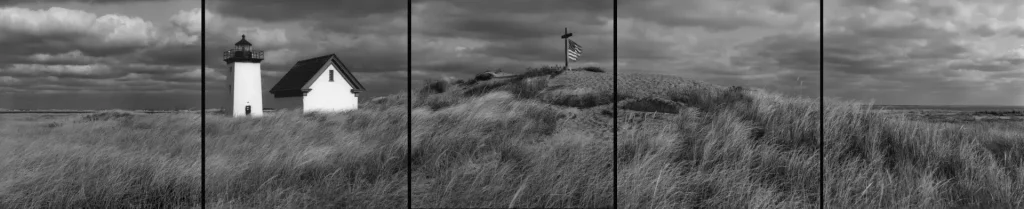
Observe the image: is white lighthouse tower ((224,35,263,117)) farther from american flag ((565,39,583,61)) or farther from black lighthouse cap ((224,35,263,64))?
american flag ((565,39,583,61))

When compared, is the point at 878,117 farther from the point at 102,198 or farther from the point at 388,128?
the point at 102,198

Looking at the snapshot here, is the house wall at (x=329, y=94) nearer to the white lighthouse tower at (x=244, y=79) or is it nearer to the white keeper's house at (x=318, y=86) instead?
the white keeper's house at (x=318, y=86)

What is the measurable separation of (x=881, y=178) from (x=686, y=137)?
6.53 ft

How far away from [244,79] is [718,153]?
32.4 meters

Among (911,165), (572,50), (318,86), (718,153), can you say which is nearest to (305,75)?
(318,86)

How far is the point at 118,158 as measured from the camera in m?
6.50

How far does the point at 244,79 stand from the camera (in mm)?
34000

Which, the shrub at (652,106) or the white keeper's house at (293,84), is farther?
the white keeper's house at (293,84)

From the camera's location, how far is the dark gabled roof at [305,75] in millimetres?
32031

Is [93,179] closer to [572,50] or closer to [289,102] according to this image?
[572,50]

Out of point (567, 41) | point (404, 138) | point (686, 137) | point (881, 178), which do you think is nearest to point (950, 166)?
point (881, 178)

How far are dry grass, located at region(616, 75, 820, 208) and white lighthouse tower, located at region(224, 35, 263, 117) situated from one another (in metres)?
28.4

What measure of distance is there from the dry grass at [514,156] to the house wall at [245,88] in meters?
26.6

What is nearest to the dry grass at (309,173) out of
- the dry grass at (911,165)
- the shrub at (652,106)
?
the shrub at (652,106)
